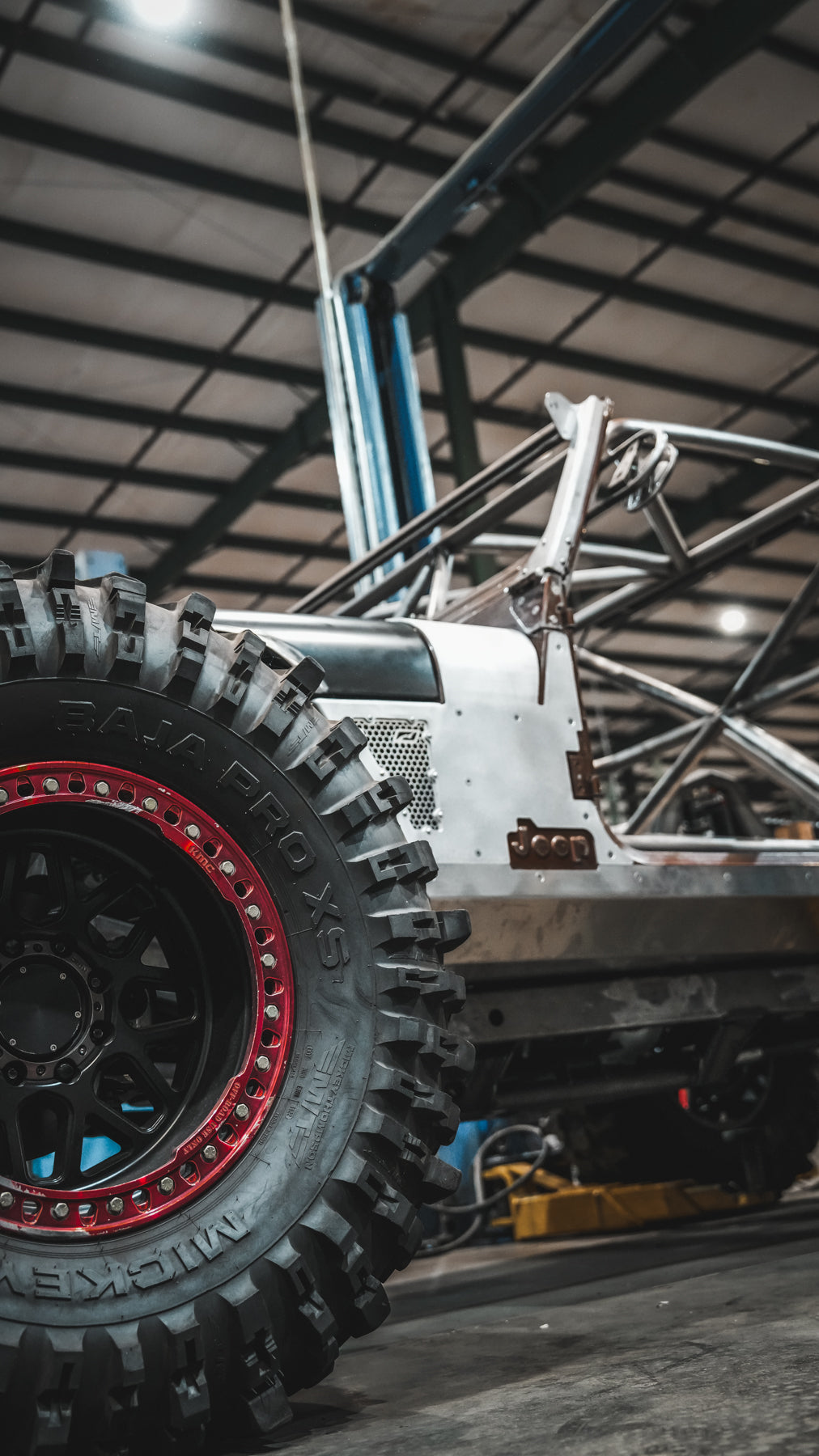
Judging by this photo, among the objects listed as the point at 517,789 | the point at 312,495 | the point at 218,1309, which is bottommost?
the point at 218,1309

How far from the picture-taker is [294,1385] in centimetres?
179

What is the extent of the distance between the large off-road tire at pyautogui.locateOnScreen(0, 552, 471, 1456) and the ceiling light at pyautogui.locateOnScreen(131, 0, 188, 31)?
7809 millimetres

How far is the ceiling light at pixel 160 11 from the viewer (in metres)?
8.37

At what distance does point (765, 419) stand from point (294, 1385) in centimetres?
1444

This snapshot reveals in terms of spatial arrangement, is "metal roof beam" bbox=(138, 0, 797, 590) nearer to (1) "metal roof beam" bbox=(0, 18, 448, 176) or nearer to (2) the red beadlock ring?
(1) "metal roof beam" bbox=(0, 18, 448, 176)

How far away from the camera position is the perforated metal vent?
270cm

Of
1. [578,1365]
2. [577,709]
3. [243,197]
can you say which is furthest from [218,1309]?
[243,197]

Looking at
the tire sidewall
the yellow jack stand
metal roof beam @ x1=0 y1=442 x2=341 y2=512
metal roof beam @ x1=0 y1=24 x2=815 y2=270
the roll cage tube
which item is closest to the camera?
the tire sidewall

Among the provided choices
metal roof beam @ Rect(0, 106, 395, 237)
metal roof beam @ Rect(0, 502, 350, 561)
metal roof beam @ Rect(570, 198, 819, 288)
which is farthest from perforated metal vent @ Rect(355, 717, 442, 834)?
metal roof beam @ Rect(0, 502, 350, 561)

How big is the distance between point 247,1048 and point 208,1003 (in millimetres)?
136

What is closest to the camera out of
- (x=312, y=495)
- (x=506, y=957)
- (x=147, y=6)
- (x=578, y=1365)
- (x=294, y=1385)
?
(x=294, y=1385)

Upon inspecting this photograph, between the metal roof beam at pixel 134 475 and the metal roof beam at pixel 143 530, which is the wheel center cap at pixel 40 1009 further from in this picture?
the metal roof beam at pixel 143 530

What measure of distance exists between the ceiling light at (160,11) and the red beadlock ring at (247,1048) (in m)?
8.18

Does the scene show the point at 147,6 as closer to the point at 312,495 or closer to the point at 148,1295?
the point at 312,495
